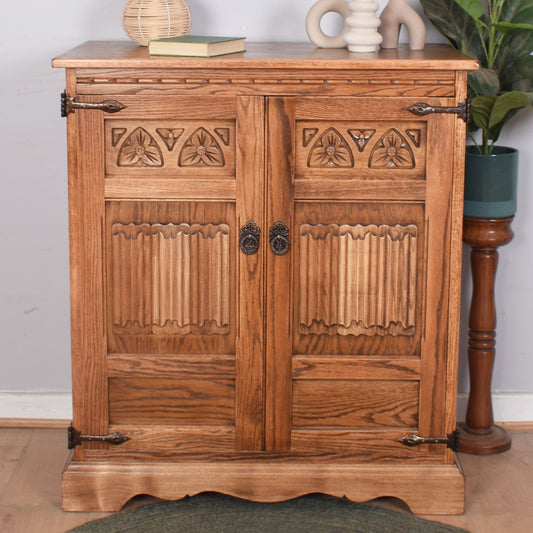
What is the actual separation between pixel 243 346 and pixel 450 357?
0.55 m

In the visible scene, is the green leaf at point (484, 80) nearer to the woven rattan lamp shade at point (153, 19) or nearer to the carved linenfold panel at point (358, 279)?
the carved linenfold panel at point (358, 279)

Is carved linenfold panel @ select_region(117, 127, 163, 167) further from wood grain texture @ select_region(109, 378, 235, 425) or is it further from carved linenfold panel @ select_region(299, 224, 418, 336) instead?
wood grain texture @ select_region(109, 378, 235, 425)

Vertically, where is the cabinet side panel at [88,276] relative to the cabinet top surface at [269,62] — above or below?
below

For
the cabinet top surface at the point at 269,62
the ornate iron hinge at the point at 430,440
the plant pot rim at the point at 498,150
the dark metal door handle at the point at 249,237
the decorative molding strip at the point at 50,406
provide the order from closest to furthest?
1. the cabinet top surface at the point at 269,62
2. the dark metal door handle at the point at 249,237
3. the ornate iron hinge at the point at 430,440
4. the plant pot rim at the point at 498,150
5. the decorative molding strip at the point at 50,406

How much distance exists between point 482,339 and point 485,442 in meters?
0.33

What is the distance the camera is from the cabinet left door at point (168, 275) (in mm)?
2387

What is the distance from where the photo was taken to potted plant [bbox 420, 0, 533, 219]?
8.68 ft

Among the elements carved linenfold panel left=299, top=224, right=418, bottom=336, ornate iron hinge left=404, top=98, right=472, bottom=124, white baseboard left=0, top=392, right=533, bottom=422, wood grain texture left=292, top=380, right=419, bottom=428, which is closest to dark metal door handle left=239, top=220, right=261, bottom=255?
carved linenfold panel left=299, top=224, right=418, bottom=336

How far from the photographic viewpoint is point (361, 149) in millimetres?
2396

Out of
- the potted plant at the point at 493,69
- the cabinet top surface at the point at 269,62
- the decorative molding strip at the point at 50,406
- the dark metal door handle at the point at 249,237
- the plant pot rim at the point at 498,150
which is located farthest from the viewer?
the decorative molding strip at the point at 50,406

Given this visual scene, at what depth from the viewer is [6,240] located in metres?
3.04

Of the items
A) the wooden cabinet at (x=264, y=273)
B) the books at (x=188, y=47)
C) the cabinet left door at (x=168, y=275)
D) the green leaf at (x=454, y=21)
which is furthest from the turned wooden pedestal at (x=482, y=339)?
the books at (x=188, y=47)

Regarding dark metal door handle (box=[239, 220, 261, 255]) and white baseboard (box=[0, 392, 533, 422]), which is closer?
dark metal door handle (box=[239, 220, 261, 255])

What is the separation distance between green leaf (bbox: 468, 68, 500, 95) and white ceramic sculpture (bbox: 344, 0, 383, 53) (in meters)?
0.27
